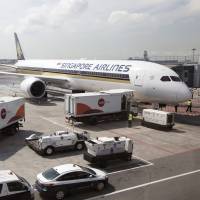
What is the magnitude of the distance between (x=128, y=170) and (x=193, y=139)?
8.79 m

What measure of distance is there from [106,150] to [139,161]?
242 centimetres

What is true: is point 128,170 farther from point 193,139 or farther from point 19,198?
point 193,139

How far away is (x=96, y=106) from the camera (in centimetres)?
2959

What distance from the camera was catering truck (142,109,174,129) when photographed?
1084 inches

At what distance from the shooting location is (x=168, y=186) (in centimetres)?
1644

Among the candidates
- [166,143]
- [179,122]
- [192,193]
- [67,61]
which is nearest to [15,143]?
[166,143]

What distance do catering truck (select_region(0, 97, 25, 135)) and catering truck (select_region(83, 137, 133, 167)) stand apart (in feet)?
24.4

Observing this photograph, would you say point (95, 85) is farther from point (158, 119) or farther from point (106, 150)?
point (106, 150)

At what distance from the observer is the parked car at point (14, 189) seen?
535 inches

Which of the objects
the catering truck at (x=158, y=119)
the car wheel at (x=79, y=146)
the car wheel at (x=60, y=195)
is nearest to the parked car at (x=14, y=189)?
the car wheel at (x=60, y=195)

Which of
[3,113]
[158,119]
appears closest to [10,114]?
[3,113]

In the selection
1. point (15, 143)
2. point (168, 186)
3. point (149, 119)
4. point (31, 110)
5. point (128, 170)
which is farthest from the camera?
point (31, 110)

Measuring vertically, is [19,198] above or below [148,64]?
below

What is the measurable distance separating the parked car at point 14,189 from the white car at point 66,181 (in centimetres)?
79
